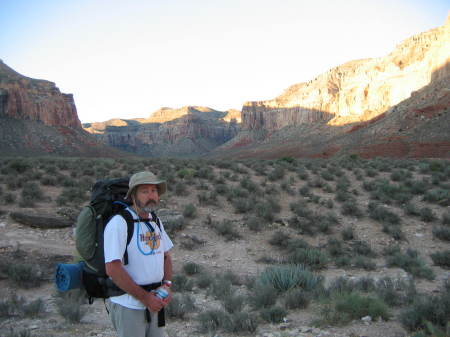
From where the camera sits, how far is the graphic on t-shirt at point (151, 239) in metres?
2.86

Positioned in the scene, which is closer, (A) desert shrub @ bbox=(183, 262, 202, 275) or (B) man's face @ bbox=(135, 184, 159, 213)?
(B) man's face @ bbox=(135, 184, 159, 213)

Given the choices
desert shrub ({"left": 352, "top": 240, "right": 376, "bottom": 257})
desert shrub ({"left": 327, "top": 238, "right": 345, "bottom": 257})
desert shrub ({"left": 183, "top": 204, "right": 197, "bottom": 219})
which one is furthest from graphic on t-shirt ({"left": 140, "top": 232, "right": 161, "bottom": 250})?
desert shrub ({"left": 183, "top": 204, "right": 197, "bottom": 219})

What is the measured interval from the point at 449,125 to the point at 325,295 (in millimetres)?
44730

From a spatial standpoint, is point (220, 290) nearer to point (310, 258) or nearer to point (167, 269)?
point (310, 258)

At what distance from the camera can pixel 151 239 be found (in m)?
2.91

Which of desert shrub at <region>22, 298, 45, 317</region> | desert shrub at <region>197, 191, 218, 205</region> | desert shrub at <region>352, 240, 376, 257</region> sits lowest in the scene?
desert shrub at <region>352, 240, 376, 257</region>

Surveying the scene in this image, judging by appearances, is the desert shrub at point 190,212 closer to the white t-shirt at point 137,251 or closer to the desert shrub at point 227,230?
the desert shrub at point 227,230

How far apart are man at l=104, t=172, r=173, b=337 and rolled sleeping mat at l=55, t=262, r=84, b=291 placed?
322mm

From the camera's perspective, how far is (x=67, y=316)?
5.02 meters

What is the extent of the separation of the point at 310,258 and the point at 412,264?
217cm

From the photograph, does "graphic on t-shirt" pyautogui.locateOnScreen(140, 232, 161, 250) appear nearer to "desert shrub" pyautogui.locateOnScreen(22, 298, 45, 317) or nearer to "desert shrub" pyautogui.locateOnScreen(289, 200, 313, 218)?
"desert shrub" pyautogui.locateOnScreen(22, 298, 45, 317)

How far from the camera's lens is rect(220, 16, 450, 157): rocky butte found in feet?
172

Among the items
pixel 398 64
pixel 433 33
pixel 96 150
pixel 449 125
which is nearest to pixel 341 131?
pixel 398 64

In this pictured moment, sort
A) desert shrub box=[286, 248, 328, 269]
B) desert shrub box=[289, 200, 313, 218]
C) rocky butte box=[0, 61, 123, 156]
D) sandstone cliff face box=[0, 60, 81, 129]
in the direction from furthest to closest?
sandstone cliff face box=[0, 60, 81, 129] → rocky butte box=[0, 61, 123, 156] → desert shrub box=[289, 200, 313, 218] → desert shrub box=[286, 248, 328, 269]
